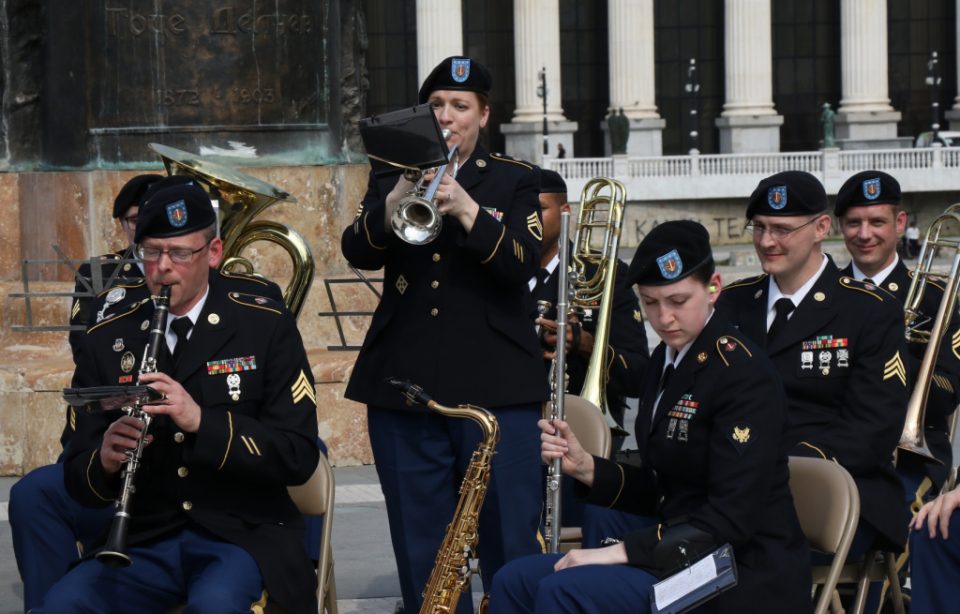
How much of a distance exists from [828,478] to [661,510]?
514 mm

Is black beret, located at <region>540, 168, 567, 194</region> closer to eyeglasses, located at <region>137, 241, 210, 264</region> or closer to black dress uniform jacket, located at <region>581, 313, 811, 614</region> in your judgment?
black dress uniform jacket, located at <region>581, 313, 811, 614</region>

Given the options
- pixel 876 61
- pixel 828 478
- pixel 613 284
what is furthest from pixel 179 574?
pixel 876 61

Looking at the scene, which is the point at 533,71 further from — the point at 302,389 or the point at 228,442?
the point at 228,442

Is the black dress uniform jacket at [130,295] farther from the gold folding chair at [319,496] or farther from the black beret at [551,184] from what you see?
the black beret at [551,184]

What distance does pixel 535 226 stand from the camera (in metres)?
5.64

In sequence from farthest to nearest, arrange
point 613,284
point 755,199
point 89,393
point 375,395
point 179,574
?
point 613,284
point 755,199
point 375,395
point 179,574
point 89,393

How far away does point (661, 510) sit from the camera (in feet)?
16.3

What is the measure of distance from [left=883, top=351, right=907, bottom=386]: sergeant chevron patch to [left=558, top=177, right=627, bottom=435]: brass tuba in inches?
45.7

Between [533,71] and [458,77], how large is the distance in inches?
1848

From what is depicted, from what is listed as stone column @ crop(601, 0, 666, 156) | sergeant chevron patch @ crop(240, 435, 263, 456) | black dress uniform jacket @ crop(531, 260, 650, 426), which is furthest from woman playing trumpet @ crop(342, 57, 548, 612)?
stone column @ crop(601, 0, 666, 156)

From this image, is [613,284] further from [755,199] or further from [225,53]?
[225,53]

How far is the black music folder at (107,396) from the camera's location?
4500 millimetres

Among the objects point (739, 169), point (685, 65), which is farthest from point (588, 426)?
point (685, 65)

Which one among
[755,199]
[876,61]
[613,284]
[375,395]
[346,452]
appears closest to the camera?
[375,395]
